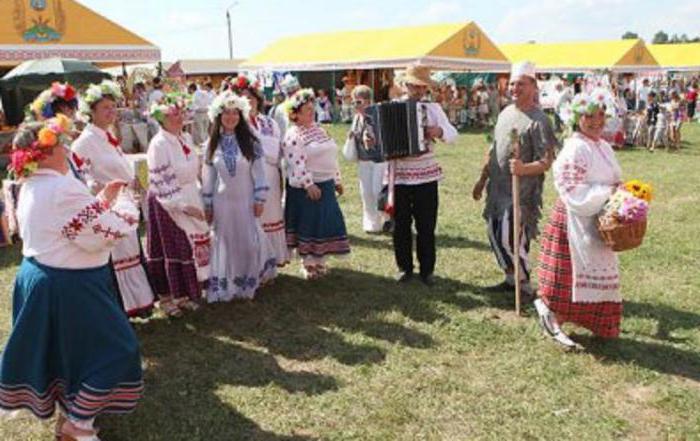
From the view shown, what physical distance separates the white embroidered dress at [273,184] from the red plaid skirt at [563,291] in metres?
2.61

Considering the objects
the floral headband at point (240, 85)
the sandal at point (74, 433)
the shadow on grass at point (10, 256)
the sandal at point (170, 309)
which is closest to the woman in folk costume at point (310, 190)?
the floral headband at point (240, 85)

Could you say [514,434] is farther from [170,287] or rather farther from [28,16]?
[28,16]

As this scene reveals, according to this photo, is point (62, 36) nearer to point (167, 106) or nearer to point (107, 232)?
point (167, 106)

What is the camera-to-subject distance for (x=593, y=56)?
28906 millimetres

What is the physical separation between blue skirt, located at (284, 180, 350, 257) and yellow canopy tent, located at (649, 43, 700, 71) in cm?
3136

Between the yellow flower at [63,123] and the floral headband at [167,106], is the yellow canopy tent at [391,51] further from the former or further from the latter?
the yellow flower at [63,123]

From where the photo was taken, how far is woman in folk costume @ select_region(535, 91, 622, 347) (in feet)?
14.3

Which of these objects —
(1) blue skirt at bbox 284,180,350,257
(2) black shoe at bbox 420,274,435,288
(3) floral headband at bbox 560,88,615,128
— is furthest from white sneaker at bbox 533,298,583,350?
(1) blue skirt at bbox 284,180,350,257

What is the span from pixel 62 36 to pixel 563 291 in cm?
1591

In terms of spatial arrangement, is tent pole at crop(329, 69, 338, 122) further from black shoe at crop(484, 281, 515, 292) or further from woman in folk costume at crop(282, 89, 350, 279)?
black shoe at crop(484, 281, 515, 292)

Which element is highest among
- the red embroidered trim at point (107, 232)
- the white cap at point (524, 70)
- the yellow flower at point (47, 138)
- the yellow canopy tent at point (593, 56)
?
the yellow canopy tent at point (593, 56)

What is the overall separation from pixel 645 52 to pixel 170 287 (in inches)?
1141

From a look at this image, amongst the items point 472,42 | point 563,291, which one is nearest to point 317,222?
point 563,291

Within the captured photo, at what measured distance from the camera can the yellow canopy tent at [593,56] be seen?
91.8 feet
